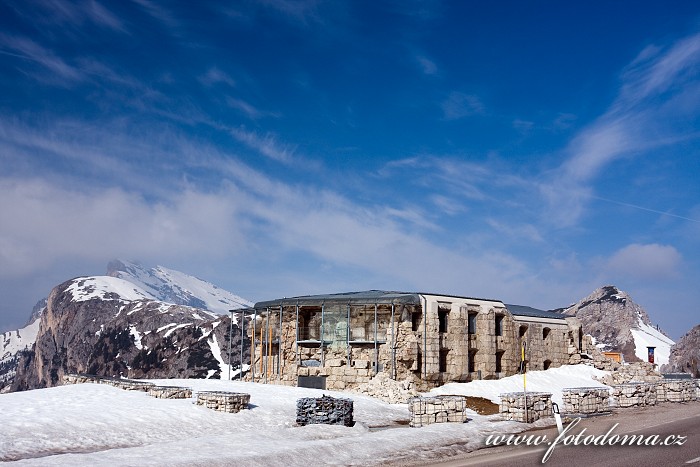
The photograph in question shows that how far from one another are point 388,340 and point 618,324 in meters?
130

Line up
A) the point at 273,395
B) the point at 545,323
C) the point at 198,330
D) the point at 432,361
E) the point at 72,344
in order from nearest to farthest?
the point at 273,395 → the point at 432,361 → the point at 545,323 → the point at 198,330 → the point at 72,344

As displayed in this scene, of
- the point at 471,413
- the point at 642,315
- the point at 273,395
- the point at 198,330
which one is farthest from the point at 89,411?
the point at 642,315

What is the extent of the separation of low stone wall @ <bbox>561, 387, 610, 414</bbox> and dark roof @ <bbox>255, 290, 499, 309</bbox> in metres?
11.4

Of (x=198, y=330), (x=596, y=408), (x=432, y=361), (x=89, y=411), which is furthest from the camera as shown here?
(x=198, y=330)

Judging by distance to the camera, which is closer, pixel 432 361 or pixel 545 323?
pixel 432 361

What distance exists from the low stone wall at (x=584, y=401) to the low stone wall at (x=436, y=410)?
6.00 metres

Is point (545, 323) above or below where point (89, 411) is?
above

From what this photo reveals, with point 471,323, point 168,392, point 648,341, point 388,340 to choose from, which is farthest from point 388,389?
point 648,341

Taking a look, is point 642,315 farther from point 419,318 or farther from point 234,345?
point 419,318

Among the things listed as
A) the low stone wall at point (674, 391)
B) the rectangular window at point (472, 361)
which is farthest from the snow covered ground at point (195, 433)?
the low stone wall at point (674, 391)

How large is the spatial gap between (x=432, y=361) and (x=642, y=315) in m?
143

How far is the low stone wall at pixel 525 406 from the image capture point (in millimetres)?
23766

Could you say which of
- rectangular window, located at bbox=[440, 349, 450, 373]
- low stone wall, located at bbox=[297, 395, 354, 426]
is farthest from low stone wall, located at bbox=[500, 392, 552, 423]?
rectangular window, located at bbox=[440, 349, 450, 373]

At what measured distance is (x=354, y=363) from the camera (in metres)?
37.8
